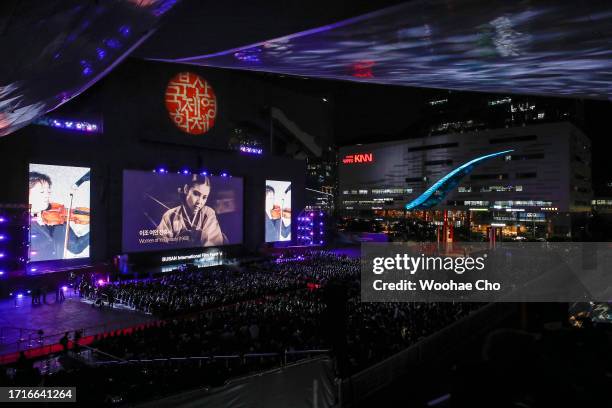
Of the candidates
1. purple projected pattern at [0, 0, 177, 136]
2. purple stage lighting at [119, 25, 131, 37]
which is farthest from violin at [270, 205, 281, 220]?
purple stage lighting at [119, 25, 131, 37]

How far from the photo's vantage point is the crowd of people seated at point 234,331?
5680 millimetres

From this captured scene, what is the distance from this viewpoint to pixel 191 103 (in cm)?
2644

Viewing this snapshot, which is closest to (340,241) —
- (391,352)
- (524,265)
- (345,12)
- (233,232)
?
(233,232)

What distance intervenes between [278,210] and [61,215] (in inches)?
643

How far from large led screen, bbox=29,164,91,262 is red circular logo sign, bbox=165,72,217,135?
726 cm

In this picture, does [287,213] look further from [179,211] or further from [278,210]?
[179,211]

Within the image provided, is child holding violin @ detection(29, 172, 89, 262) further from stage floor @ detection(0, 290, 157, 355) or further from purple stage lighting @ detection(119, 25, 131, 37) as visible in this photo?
purple stage lighting @ detection(119, 25, 131, 37)

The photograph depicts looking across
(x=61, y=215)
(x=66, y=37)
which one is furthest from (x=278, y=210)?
(x=66, y=37)

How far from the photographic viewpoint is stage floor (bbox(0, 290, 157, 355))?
11.4 metres

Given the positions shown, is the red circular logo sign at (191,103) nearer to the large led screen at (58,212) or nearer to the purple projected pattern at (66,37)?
the large led screen at (58,212)

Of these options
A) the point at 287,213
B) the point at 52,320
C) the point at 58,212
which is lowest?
the point at 52,320

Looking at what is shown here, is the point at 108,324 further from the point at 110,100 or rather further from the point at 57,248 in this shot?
the point at 110,100

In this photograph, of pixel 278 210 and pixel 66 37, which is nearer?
pixel 66 37

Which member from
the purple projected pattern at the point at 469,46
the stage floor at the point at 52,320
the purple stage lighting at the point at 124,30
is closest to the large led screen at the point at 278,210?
the stage floor at the point at 52,320
